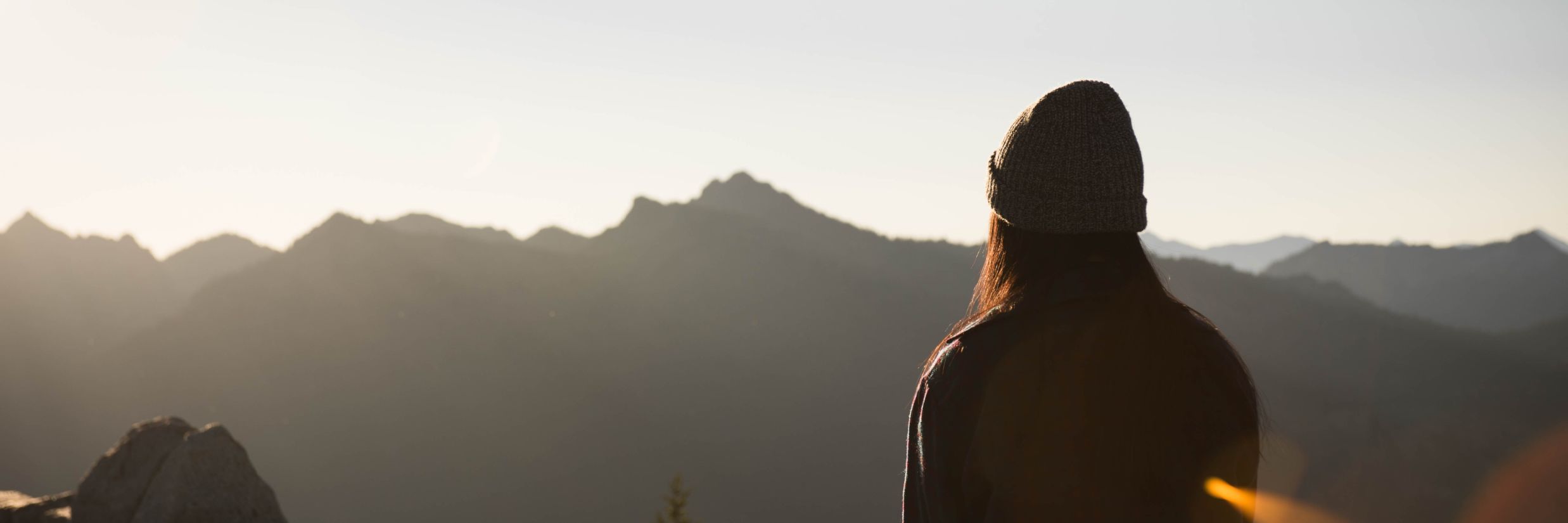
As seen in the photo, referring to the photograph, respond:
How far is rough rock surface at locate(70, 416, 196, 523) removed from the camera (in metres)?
16.3

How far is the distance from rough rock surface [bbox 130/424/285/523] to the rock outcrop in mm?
12

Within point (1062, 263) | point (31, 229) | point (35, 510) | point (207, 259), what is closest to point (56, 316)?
point (31, 229)

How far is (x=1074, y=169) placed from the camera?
202 cm

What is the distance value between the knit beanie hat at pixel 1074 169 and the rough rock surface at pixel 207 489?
16.9 meters

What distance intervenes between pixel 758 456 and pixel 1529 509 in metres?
71.3

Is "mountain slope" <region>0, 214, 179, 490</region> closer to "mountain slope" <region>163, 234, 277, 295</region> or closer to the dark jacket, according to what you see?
"mountain slope" <region>163, 234, 277, 295</region>

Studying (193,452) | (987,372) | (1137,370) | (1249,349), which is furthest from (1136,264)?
(1249,349)

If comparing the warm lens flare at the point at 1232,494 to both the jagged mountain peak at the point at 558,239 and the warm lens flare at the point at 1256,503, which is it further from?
the jagged mountain peak at the point at 558,239

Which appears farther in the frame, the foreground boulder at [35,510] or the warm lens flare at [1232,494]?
the foreground boulder at [35,510]

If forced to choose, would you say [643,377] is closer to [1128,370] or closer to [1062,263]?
[1062,263]

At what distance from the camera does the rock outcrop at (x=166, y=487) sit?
15.4m

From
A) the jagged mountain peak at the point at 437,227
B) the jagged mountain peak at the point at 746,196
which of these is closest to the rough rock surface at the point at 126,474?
the jagged mountain peak at the point at 437,227

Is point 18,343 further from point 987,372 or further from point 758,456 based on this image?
point 987,372

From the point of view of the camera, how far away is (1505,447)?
75.6 meters
